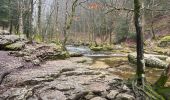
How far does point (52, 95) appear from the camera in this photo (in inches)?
391

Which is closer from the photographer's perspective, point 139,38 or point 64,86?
point 64,86

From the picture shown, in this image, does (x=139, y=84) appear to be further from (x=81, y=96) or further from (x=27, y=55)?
(x=27, y=55)

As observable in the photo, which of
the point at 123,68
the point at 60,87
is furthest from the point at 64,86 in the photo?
the point at 123,68

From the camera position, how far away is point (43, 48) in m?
22.6

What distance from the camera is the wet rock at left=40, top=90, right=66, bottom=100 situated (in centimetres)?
973

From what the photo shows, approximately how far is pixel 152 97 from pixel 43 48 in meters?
13.6

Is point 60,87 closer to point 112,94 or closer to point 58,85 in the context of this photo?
point 58,85

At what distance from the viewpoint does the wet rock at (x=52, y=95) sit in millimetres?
9734

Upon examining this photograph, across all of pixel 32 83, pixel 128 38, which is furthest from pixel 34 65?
pixel 128 38

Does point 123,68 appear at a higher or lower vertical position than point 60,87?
lower

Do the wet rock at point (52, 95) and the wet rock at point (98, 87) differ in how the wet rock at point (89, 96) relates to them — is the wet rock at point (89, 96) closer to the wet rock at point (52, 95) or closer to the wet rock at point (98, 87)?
the wet rock at point (98, 87)

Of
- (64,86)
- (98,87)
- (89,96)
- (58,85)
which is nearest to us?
(89,96)

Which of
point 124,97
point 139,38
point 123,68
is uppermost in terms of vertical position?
point 139,38

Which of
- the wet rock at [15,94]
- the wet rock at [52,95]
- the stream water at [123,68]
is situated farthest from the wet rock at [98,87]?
the stream water at [123,68]
